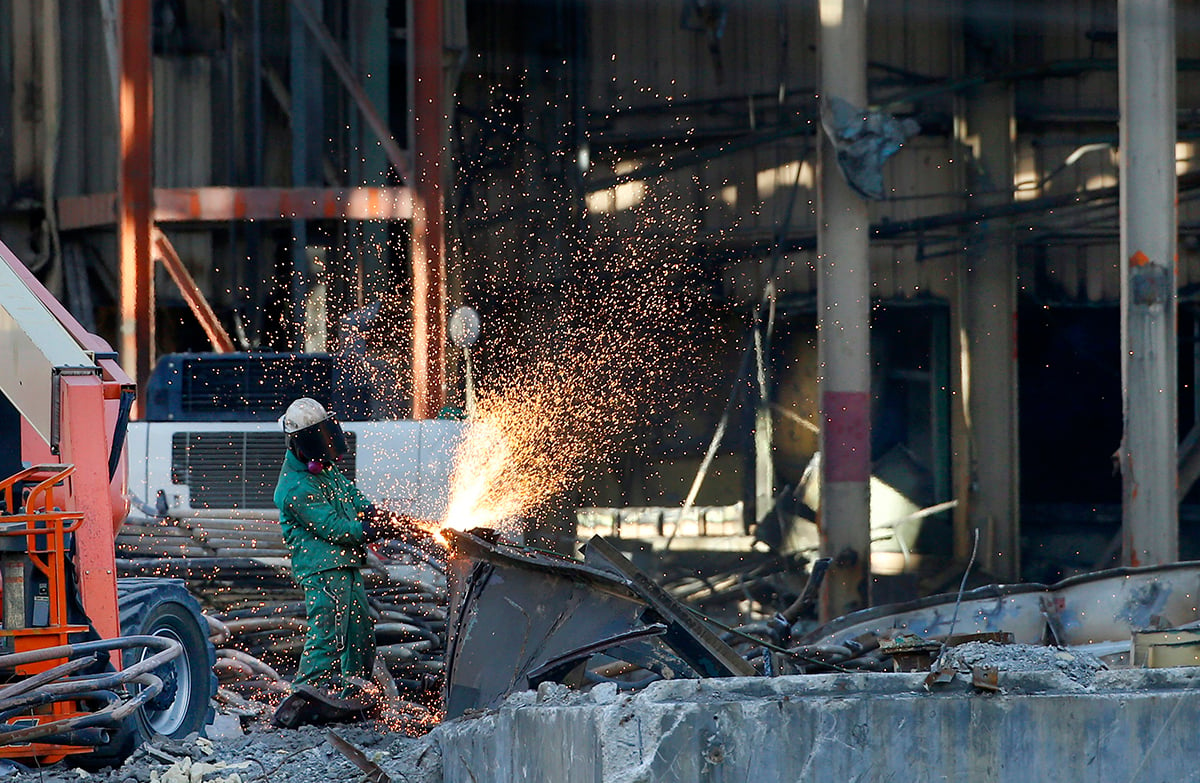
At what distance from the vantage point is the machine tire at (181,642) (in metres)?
6.32

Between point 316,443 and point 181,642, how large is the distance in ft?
4.38

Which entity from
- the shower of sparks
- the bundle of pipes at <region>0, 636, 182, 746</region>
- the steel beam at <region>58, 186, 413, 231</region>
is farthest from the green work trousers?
the shower of sparks

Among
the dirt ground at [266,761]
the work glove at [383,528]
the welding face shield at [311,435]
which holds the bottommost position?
the dirt ground at [266,761]

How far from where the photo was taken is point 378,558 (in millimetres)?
9914

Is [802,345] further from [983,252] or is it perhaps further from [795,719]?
[795,719]

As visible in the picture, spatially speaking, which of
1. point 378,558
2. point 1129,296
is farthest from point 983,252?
point 378,558

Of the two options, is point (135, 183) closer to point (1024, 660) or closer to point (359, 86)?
point (359, 86)

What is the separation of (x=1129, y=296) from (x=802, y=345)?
5259 millimetres

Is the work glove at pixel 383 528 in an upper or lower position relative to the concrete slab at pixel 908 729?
upper

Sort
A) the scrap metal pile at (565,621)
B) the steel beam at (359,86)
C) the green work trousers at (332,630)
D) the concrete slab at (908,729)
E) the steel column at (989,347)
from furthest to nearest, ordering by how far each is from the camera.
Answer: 1. the steel column at (989,347)
2. the steel beam at (359,86)
3. the green work trousers at (332,630)
4. the scrap metal pile at (565,621)
5. the concrete slab at (908,729)

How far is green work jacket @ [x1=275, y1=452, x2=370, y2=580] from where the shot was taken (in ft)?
24.6

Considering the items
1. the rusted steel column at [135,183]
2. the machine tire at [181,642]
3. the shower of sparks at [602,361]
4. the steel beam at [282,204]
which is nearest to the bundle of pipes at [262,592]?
the machine tire at [181,642]

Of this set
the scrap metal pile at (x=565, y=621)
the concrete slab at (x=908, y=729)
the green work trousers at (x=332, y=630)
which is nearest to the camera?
the concrete slab at (x=908, y=729)

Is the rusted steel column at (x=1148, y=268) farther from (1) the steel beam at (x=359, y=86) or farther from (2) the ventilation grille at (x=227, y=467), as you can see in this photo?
(2) the ventilation grille at (x=227, y=467)
